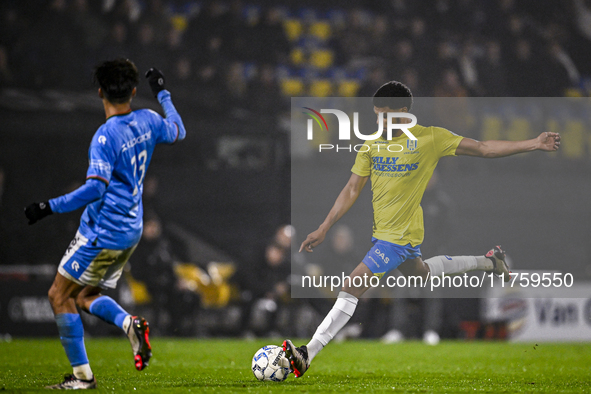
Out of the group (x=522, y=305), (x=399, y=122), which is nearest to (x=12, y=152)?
(x=399, y=122)

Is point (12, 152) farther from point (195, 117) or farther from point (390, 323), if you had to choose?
point (390, 323)

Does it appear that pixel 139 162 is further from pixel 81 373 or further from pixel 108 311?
pixel 81 373

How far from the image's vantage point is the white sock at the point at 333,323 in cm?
570

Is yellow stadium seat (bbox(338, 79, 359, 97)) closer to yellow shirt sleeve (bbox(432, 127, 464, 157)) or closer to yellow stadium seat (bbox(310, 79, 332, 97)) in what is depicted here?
yellow stadium seat (bbox(310, 79, 332, 97))

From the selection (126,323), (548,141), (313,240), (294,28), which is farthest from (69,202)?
(294,28)

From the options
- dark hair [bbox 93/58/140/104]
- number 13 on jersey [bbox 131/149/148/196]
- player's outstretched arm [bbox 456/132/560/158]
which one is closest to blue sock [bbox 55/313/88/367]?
number 13 on jersey [bbox 131/149/148/196]

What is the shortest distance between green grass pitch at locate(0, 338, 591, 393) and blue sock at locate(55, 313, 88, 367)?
11.0 inches

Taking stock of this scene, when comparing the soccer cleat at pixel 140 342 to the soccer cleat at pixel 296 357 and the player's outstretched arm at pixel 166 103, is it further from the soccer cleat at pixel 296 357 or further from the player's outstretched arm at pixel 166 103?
the player's outstretched arm at pixel 166 103

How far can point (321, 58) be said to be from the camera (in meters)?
14.3

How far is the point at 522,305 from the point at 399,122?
583 centimetres

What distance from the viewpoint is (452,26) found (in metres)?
14.3

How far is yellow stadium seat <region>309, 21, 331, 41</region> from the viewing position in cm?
1480

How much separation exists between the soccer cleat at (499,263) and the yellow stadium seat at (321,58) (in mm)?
7853

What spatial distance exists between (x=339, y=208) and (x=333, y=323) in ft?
3.82
